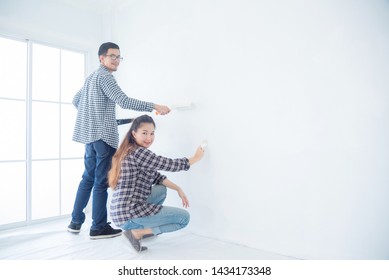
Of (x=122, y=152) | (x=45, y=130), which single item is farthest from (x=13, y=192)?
(x=122, y=152)

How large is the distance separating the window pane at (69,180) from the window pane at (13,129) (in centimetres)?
40

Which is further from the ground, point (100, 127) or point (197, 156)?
point (100, 127)

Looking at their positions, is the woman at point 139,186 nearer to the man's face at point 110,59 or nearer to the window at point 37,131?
the man's face at point 110,59

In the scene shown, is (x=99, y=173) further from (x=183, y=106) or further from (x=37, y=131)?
(x=37, y=131)

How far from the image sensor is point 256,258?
1.47 m

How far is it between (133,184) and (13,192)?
1.47 metres

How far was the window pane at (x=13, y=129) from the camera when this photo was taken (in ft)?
7.43

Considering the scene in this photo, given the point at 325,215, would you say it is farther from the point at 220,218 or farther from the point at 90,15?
the point at 90,15

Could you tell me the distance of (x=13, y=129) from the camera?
231 cm

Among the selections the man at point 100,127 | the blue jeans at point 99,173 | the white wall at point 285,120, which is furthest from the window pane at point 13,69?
the white wall at point 285,120

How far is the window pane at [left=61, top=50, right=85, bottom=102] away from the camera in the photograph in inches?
103

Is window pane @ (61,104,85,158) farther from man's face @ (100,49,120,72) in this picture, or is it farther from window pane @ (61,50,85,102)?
man's face @ (100,49,120,72)

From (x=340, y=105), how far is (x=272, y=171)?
50 centimetres

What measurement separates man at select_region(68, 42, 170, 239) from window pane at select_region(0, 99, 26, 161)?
2.63 ft
